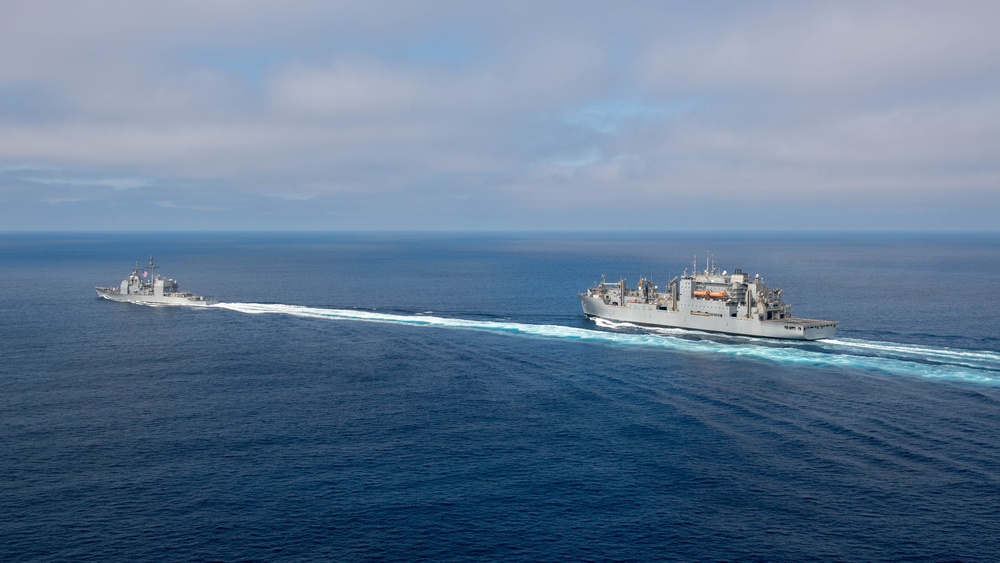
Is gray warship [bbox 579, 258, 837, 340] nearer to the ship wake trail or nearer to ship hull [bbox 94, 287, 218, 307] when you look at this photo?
the ship wake trail

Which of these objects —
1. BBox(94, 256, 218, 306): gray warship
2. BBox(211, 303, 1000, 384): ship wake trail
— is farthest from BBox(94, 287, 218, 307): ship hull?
BBox(211, 303, 1000, 384): ship wake trail

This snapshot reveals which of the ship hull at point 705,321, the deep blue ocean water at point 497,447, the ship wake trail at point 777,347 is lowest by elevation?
the deep blue ocean water at point 497,447

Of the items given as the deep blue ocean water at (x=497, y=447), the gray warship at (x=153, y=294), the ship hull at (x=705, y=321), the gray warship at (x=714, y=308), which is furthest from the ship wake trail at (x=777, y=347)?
the gray warship at (x=153, y=294)

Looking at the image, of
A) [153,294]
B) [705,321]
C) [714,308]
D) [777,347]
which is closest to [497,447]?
[777,347]

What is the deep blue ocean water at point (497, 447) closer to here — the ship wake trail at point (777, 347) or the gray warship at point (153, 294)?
the ship wake trail at point (777, 347)

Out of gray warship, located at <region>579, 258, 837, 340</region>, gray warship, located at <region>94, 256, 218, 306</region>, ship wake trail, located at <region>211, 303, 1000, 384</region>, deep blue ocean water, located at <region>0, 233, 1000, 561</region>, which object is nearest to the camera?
deep blue ocean water, located at <region>0, 233, 1000, 561</region>

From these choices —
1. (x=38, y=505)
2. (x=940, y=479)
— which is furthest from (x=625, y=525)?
(x=38, y=505)
